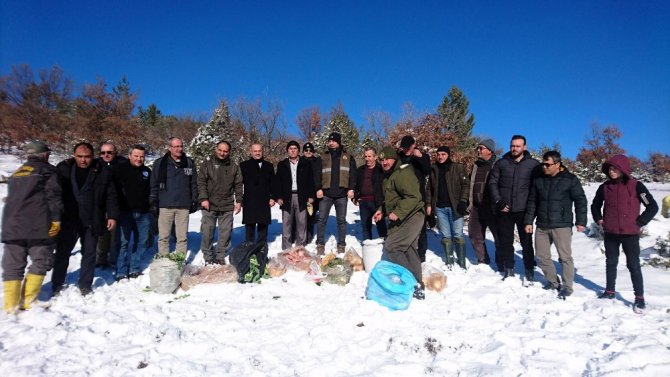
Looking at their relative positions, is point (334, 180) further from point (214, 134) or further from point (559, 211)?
point (214, 134)

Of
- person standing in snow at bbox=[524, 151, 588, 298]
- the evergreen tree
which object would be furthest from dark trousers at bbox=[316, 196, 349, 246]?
the evergreen tree

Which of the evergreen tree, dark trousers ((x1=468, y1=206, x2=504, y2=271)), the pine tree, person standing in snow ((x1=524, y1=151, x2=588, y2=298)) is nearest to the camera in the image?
person standing in snow ((x1=524, y1=151, x2=588, y2=298))

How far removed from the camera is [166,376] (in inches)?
118

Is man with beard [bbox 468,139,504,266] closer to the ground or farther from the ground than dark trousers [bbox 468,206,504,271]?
farther from the ground

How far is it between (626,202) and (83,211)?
7.49m

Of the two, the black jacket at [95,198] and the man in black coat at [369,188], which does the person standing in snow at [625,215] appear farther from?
the black jacket at [95,198]

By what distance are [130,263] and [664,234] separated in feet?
38.3

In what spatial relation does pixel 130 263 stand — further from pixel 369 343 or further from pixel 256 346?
pixel 369 343

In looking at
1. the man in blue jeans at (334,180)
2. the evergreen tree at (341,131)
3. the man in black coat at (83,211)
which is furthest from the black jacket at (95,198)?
the evergreen tree at (341,131)

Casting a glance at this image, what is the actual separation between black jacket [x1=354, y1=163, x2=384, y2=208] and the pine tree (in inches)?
768

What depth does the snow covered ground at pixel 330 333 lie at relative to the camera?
10.2 feet

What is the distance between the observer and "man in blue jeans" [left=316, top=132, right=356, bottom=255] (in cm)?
690

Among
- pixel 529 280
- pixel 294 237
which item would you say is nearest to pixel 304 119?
pixel 294 237

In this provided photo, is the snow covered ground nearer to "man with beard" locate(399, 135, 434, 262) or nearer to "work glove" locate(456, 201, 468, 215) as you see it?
"work glove" locate(456, 201, 468, 215)
